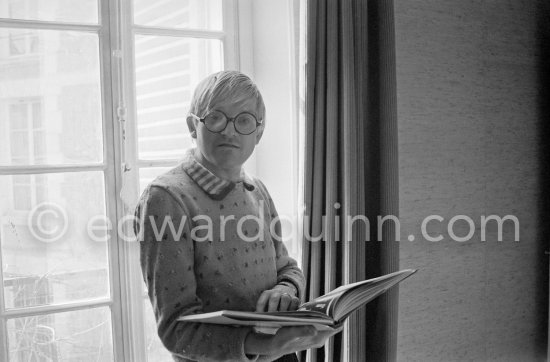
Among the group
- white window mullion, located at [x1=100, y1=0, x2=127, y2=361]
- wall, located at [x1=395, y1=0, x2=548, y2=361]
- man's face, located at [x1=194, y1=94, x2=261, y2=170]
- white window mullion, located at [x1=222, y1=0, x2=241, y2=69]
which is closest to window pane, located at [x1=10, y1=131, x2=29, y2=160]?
white window mullion, located at [x1=100, y1=0, x2=127, y2=361]

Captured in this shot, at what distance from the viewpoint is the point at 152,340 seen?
1.88m

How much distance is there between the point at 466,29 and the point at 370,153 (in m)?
0.78

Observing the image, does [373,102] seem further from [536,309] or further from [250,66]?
[536,309]

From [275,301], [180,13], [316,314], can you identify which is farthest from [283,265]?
[180,13]

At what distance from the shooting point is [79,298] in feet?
5.81

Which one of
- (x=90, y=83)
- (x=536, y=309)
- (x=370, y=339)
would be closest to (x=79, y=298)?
(x=90, y=83)

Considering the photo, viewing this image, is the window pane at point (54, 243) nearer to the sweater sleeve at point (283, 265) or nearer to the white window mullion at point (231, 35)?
the white window mullion at point (231, 35)

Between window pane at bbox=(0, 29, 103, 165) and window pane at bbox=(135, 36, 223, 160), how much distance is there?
0.14 meters

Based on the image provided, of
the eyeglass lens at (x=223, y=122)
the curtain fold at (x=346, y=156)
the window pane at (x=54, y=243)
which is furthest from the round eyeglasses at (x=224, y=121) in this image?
the window pane at (x=54, y=243)

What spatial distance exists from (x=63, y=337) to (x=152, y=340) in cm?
29

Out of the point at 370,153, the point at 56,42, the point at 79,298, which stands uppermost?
the point at 56,42

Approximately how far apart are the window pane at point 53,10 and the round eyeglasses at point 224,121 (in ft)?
2.84

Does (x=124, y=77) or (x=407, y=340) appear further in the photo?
(x=407, y=340)

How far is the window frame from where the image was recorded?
1.75 m
